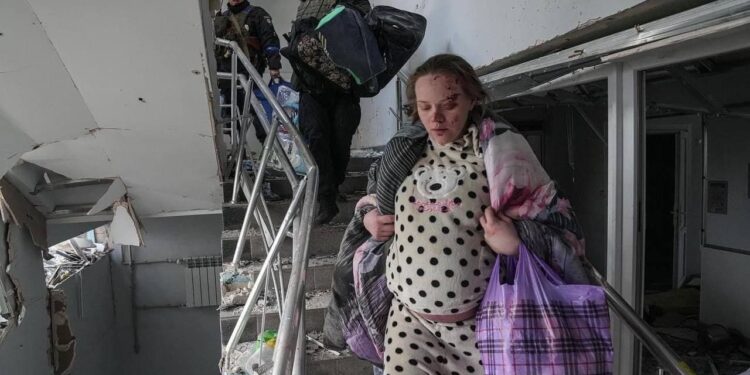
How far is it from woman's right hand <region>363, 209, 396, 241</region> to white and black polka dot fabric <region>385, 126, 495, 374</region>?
0.05 metres

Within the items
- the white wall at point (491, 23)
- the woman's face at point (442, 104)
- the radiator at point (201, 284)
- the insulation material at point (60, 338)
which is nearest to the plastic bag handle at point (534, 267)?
the woman's face at point (442, 104)

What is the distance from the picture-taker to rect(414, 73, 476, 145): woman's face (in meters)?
1.10

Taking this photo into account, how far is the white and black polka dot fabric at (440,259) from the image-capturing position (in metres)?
1.07

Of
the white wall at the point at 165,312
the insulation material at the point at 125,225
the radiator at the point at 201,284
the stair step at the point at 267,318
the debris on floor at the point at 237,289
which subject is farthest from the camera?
the white wall at the point at 165,312

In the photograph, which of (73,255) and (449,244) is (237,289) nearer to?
(449,244)

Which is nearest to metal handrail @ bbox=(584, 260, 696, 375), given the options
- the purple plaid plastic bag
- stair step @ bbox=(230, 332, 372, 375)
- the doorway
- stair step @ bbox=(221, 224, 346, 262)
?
the purple plaid plastic bag

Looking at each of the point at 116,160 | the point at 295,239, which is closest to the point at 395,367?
the point at 295,239

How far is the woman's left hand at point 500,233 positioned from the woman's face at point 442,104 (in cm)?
22

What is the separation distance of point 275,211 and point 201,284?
384cm

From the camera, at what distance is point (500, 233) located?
1.01m

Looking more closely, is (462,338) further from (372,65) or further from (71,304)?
(71,304)

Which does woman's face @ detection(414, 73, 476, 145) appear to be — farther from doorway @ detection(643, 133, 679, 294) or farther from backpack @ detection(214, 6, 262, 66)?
doorway @ detection(643, 133, 679, 294)

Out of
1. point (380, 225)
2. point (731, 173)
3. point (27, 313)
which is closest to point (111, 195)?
point (27, 313)

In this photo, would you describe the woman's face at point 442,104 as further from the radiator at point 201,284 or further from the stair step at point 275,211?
the radiator at point 201,284
